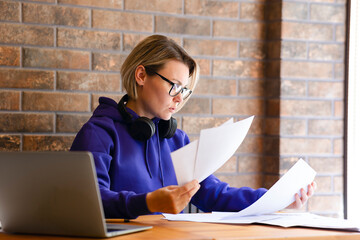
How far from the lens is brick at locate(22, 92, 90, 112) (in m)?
2.36

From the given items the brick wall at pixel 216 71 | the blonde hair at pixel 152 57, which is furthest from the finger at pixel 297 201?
the brick wall at pixel 216 71

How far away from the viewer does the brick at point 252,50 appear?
2.76m

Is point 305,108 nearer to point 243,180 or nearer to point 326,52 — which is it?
point 326,52

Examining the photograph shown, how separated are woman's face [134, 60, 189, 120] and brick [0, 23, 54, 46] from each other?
0.54 metres

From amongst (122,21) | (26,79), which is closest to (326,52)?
(122,21)

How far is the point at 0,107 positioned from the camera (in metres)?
2.32

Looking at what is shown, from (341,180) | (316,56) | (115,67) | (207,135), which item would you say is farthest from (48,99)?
(341,180)

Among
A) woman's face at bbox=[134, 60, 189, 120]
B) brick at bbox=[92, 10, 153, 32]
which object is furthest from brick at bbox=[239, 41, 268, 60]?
woman's face at bbox=[134, 60, 189, 120]

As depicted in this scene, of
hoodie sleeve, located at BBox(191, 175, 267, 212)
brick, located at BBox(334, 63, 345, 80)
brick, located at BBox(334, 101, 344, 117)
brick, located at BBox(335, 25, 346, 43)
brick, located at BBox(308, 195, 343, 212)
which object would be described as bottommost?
brick, located at BBox(308, 195, 343, 212)

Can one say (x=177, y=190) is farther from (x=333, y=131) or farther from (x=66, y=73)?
(x=333, y=131)

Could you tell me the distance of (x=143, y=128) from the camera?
1.96 metres

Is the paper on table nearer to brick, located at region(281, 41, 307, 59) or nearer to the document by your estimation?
the document

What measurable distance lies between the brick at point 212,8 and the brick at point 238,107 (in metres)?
0.42

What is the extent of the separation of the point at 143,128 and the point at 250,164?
998 millimetres
